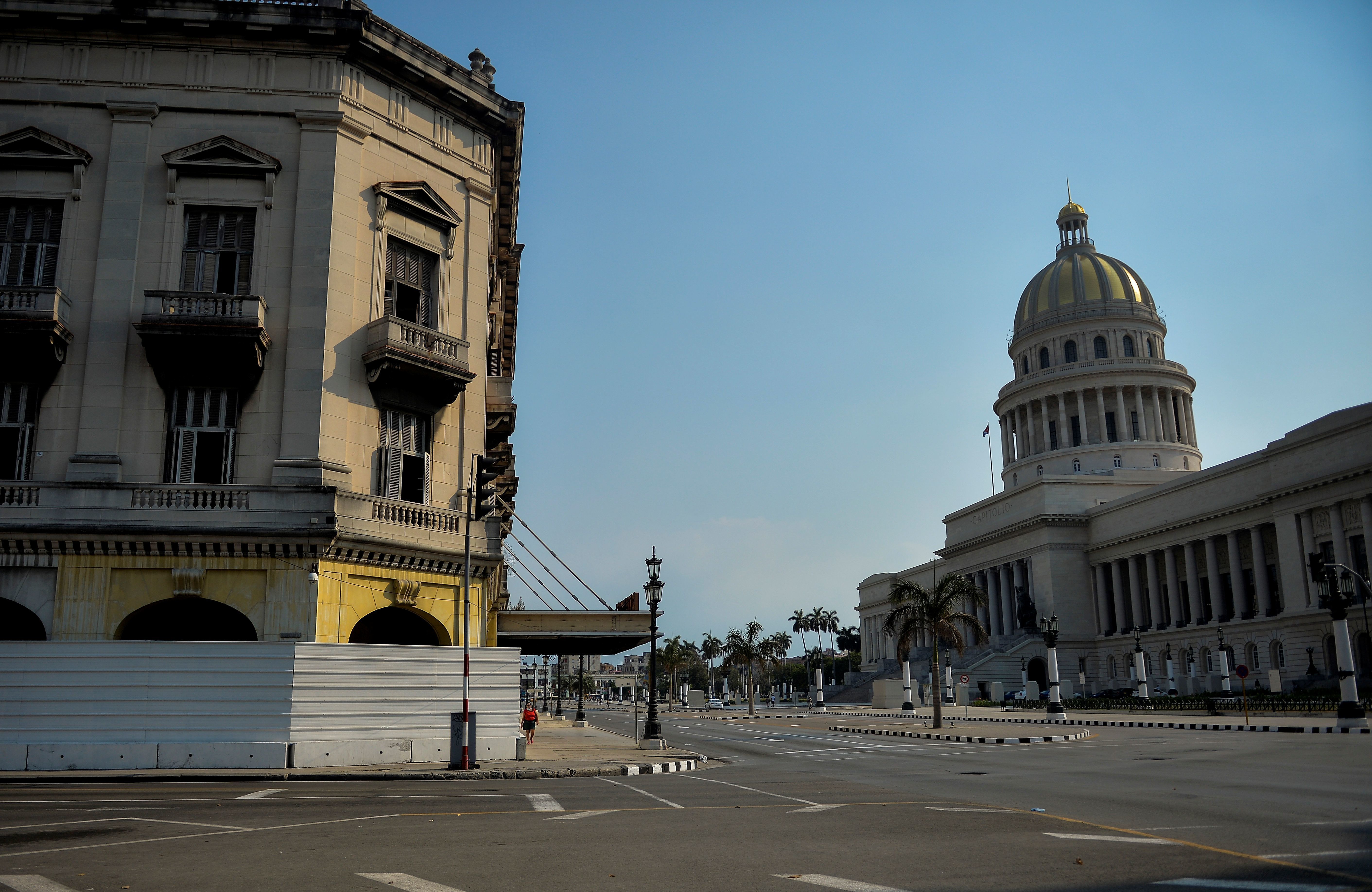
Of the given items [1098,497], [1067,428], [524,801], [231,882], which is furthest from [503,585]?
[1067,428]

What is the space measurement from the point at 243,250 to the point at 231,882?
20329mm

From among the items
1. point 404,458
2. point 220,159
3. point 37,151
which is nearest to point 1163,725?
point 404,458

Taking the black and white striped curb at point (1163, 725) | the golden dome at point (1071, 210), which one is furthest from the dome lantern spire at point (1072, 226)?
the black and white striped curb at point (1163, 725)

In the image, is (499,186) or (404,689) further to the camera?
(499,186)

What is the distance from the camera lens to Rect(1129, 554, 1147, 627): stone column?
86000 mm

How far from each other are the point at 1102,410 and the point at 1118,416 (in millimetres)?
1739

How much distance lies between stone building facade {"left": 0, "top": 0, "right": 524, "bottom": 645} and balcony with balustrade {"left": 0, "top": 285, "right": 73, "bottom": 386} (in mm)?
55

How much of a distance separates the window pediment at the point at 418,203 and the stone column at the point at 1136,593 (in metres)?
75.2

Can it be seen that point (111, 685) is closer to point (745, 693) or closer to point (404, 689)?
point (404, 689)

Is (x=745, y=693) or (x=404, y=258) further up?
(x=404, y=258)

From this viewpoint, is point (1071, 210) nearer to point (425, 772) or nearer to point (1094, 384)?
point (1094, 384)

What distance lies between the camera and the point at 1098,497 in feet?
313

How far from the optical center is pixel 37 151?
2519 cm

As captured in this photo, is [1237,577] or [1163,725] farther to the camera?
[1237,577]
